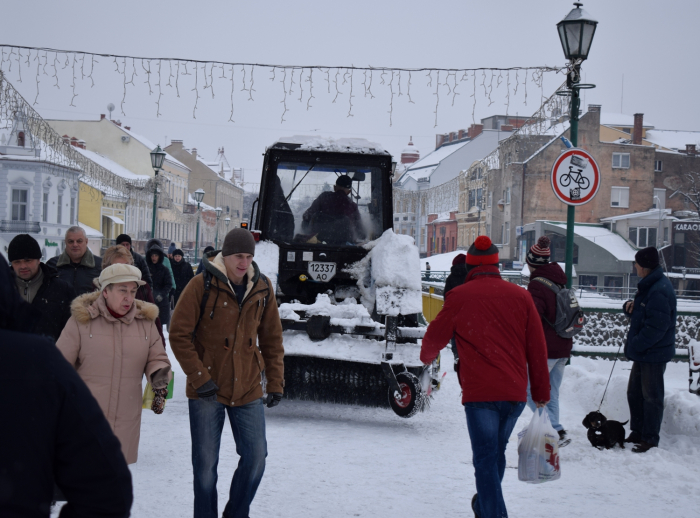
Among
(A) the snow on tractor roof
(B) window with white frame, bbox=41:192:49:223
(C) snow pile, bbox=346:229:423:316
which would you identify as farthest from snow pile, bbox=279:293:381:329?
(B) window with white frame, bbox=41:192:49:223

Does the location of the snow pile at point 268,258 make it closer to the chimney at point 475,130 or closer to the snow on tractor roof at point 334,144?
the snow on tractor roof at point 334,144

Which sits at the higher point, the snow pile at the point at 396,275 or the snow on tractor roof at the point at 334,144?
the snow on tractor roof at the point at 334,144

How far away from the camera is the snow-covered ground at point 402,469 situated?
5219 mm

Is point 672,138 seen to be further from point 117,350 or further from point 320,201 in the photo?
point 117,350

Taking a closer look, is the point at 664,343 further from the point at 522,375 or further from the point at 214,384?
the point at 214,384

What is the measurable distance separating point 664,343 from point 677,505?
1938 millimetres

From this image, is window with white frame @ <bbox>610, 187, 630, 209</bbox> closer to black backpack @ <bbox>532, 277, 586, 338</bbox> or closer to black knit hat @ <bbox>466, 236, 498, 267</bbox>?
black backpack @ <bbox>532, 277, 586, 338</bbox>

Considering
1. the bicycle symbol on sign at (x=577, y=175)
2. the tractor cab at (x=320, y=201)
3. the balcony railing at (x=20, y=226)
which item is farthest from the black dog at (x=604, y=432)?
the balcony railing at (x=20, y=226)

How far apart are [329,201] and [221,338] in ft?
17.2

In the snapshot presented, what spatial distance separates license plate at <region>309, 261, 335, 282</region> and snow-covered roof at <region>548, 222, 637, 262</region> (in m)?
38.3

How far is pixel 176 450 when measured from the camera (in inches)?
261

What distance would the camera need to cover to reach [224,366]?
4184mm

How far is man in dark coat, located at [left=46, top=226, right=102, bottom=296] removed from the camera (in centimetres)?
637

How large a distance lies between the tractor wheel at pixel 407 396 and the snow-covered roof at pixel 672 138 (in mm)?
64002
